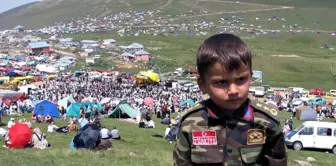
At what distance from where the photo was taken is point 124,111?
31.3 m

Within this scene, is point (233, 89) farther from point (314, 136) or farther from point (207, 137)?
point (314, 136)

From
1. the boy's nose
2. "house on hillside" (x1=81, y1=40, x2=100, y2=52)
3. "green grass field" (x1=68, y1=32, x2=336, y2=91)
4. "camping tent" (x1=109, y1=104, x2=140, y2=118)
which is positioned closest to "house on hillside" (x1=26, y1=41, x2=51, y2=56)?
"house on hillside" (x1=81, y1=40, x2=100, y2=52)

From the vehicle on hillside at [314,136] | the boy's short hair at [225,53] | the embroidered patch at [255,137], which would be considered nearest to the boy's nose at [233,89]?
the boy's short hair at [225,53]

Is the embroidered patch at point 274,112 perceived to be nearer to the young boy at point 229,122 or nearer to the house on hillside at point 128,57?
the young boy at point 229,122

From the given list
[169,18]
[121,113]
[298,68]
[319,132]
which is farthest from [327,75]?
[169,18]

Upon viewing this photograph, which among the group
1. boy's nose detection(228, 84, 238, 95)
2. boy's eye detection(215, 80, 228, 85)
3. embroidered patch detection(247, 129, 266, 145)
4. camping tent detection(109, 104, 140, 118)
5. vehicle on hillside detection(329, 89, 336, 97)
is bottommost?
vehicle on hillside detection(329, 89, 336, 97)

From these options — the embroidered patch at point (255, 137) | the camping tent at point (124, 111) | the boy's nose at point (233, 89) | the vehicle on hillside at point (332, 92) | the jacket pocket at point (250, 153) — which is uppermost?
the boy's nose at point (233, 89)

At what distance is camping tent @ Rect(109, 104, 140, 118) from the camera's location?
103 ft

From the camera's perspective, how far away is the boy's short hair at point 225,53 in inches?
115

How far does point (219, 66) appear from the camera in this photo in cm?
295

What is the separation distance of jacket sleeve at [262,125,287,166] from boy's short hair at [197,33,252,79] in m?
0.52

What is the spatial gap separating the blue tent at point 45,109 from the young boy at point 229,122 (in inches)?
1085

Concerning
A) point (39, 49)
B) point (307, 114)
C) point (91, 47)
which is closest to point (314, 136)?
point (307, 114)

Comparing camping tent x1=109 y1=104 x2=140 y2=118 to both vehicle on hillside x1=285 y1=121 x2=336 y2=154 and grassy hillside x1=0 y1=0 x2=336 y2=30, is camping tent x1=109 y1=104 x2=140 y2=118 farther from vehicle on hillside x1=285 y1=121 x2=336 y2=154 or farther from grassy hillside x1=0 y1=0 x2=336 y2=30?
grassy hillside x1=0 y1=0 x2=336 y2=30
